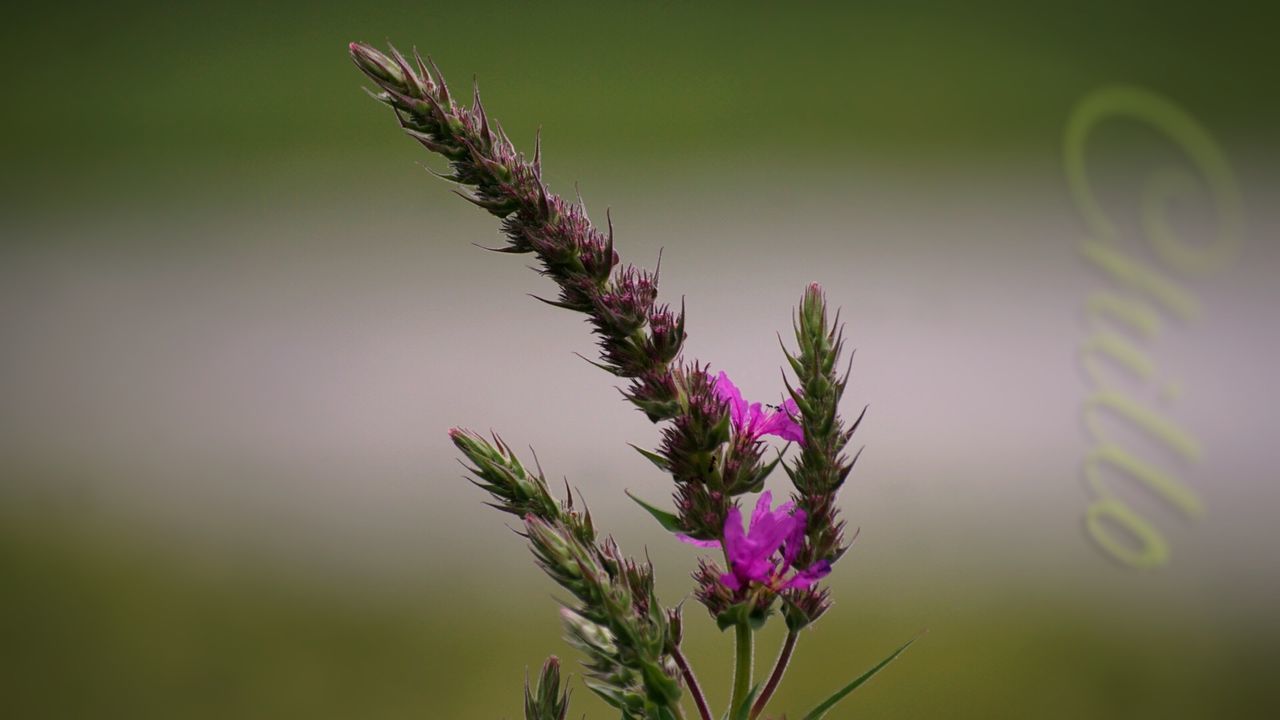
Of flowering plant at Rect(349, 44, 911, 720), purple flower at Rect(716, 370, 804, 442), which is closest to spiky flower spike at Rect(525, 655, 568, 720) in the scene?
flowering plant at Rect(349, 44, 911, 720)

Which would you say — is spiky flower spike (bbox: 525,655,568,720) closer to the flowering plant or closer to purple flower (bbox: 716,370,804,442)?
the flowering plant

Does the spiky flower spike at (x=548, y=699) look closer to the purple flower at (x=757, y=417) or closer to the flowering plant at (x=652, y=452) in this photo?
the flowering plant at (x=652, y=452)

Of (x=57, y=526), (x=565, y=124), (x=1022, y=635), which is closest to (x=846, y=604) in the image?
(x=1022, y=635)

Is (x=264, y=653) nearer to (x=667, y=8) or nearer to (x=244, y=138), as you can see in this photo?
(x=244, y=138)

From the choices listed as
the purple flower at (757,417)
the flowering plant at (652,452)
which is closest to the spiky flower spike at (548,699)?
the flowering plant at (652,452)

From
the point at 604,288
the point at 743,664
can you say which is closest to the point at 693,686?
the point at 743,664

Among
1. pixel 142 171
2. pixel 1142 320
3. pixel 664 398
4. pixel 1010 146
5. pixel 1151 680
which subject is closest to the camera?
pixel 664 398

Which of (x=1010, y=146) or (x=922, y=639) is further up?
(x=1010, y=146)

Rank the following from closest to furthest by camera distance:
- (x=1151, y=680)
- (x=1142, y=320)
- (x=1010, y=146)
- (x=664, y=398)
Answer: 1. (x=664, y=398)
2. (x=1151, y=680)
3. (x=1142, y=320)
4. (x=1010, y=146)
